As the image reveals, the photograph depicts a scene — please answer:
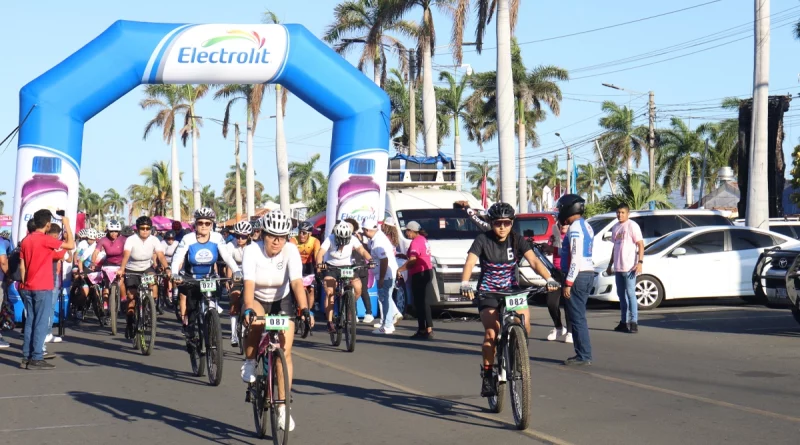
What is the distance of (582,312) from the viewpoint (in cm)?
1208

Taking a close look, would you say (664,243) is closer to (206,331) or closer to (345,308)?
(345,308)

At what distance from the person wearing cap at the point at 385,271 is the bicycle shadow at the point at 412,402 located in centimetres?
529

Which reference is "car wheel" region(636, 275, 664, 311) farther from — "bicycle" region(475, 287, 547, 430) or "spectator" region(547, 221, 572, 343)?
"bicycle" region(475, 287, 547, 430)

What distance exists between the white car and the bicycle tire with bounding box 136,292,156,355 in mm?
8575

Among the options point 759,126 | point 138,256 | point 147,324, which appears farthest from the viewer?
point 759,126

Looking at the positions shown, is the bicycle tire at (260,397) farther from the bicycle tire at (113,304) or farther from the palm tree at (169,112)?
the palm tree at (169,112)

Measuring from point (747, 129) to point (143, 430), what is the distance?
86.7 feet

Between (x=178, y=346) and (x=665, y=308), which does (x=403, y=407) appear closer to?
(x=178, y=346)

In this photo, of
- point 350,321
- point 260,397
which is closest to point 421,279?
point 350,321

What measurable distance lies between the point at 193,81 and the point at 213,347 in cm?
1096

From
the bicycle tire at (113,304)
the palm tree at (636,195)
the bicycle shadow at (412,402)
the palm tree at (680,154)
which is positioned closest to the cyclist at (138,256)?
the bicycle tire at (113,304)

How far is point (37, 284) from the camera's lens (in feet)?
42.1

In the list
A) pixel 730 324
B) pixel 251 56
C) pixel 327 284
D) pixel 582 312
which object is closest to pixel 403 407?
pixel 582 312

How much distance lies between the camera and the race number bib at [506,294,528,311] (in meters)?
8.79
